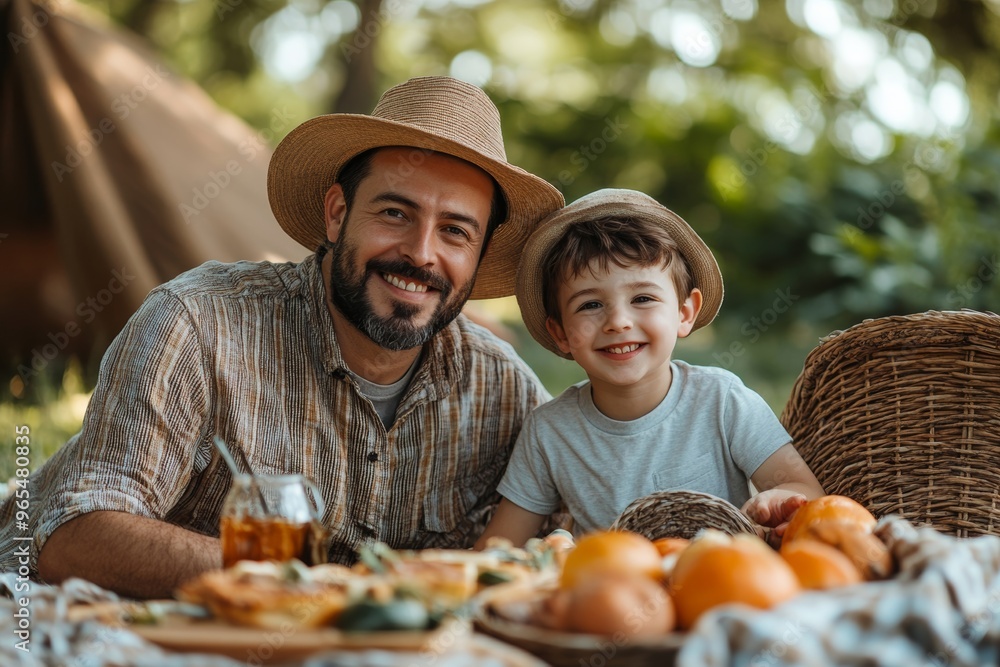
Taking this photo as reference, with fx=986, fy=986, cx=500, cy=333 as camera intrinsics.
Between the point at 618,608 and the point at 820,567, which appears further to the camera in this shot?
the point at 820,567

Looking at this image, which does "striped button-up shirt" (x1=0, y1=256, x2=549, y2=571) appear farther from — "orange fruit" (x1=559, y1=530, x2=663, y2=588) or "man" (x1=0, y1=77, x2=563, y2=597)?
"orange fruit" (x1=559, y1=530, x2=663, y2=588)

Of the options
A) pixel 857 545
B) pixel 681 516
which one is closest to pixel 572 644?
pixel 857 545

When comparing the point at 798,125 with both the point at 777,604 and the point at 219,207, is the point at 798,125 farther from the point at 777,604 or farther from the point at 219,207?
the point at 777,604

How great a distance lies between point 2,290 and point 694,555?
5.61m

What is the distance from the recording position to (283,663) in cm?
111

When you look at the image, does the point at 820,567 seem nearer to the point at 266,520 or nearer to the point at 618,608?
the point at 618,608

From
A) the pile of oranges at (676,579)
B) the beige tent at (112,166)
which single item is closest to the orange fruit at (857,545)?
the pile of oranges at (676,579)

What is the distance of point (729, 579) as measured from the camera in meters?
1.17

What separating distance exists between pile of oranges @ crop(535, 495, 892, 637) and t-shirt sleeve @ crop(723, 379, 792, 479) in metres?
0.88

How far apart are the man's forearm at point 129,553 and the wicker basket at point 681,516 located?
83 centimetres

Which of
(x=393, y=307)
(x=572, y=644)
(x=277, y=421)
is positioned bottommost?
(x=572, y=644)

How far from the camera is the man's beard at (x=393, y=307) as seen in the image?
2322 mm

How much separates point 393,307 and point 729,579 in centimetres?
131

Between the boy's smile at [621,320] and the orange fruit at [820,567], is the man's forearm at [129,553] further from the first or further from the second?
the orange fruit at [820,567]
